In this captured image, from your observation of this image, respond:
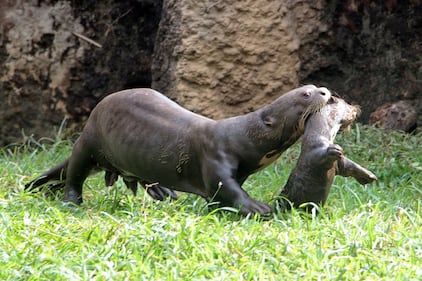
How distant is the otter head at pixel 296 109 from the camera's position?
5.21 m

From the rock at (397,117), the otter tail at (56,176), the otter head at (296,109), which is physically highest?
the otter head at (296,109)

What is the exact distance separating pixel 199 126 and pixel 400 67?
11.5 feet

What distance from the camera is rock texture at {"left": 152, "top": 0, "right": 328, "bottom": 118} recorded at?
8.03 m

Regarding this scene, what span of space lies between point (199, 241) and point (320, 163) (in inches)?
36.4

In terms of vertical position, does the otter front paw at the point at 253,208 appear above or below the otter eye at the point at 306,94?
below

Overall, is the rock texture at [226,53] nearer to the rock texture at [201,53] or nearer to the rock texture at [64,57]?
the rock texture at [201,53]

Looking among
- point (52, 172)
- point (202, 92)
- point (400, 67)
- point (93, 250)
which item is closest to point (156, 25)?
point (202, 92)

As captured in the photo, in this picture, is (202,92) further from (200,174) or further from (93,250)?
(93,250)

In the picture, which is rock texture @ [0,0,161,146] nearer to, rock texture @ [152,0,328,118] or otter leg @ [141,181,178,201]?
rock texture @ [152,0,328,118]

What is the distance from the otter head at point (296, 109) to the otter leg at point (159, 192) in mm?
931

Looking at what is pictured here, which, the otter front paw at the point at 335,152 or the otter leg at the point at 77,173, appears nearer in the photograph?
the otter front paw at the point at 335,152

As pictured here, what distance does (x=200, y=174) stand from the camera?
5.43m

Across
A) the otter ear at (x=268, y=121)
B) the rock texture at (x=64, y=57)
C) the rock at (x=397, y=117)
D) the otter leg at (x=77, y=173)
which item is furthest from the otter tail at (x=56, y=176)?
the rock at (x=397, y=117)

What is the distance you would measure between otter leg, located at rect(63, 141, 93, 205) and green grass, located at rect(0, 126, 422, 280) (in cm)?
18
